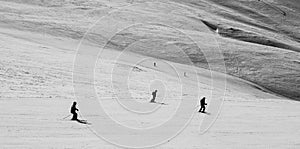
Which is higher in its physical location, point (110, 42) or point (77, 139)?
point (110, 42)

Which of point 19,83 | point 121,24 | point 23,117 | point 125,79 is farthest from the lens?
point 121,24

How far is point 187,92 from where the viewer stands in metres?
40.3

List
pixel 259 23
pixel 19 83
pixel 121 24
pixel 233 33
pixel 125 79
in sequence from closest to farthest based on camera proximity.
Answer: pixel 19 83
pixel 125 79
pixel 121 24
pixel 233 33
pixel 259 23

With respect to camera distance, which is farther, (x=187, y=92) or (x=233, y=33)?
(x=233, y=33)

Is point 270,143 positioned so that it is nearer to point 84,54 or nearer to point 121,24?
point 84,54

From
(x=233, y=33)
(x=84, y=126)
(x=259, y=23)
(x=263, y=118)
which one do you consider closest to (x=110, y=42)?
(x=233, y=33)

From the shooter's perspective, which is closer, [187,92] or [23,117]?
[23,117]

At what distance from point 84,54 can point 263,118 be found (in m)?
26.1

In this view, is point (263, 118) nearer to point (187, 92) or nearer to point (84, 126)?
point (187, 92)

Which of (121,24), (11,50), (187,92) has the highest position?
(121,24)

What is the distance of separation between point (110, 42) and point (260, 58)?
23.9m

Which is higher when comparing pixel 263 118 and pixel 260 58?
pixel 260 58

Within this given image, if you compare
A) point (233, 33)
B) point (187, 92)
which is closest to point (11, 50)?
point (187, 92)

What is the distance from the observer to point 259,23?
108812 mm
